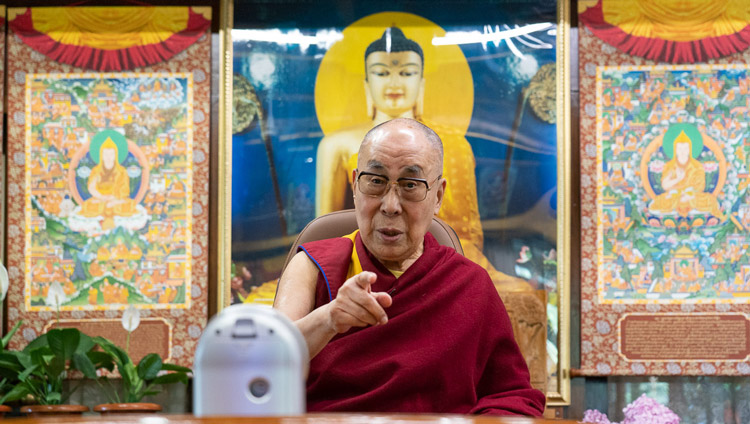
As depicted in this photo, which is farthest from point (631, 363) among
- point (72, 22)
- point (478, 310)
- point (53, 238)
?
point (72, 22)

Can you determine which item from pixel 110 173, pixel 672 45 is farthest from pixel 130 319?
pixel 672 45

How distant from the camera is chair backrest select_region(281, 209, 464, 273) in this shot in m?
2.55

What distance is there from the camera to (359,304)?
1811 mm

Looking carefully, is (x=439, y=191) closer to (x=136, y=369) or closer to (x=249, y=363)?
(x=249, y=363)

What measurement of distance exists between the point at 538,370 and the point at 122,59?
8.75ft

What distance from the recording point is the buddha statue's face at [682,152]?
4.44 m

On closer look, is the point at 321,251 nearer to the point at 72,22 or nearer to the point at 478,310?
the point at 478,310

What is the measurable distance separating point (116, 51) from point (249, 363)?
12.5ft

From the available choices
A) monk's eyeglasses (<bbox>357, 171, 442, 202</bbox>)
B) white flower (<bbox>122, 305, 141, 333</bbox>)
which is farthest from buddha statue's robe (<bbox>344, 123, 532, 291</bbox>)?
monk's eyeglasses (<bbox>357, 171, 442, 202</bbox>)

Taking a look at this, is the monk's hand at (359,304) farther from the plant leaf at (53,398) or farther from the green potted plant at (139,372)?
the plant leaf at (53,398)

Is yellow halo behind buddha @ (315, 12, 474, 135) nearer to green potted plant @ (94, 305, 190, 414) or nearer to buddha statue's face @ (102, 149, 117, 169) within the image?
buddha statue's face @ (102, 149, 117, 169)

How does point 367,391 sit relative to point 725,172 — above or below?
below

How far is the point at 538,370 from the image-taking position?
424cm

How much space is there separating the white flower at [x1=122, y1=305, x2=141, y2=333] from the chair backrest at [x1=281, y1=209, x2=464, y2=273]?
5.97ft
